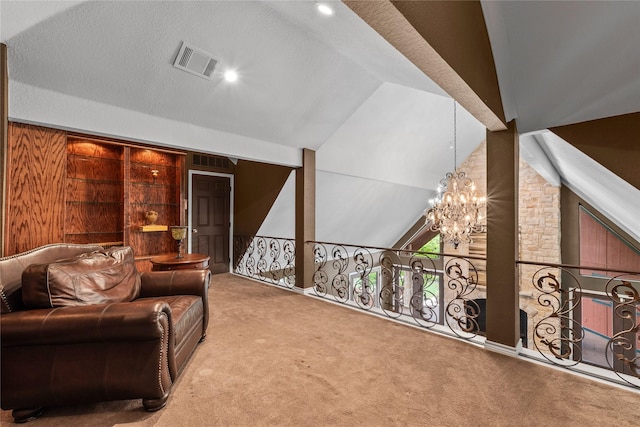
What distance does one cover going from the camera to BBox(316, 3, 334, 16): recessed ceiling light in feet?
7.60

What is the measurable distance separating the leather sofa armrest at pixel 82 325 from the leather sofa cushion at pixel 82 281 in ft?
0.40

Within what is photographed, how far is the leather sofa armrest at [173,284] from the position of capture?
2662 millimetres

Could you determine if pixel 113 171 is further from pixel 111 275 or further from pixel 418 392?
pixel 418 392

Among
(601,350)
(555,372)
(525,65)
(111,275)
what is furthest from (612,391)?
(601,350)

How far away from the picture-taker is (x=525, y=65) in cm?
251

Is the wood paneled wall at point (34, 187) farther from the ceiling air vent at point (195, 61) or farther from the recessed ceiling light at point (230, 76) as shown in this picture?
the recessed ceiling light at point (230, 76)

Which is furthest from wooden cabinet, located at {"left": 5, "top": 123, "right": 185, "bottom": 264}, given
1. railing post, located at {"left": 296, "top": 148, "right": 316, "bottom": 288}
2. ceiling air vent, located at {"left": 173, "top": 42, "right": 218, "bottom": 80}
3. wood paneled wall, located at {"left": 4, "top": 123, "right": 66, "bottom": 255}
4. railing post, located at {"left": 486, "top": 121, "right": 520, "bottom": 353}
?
railing post, located at {"left": 486, "top": 121, "right": 520, "bottom": 353}

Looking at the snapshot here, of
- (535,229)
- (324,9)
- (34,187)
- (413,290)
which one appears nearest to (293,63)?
(324,9)

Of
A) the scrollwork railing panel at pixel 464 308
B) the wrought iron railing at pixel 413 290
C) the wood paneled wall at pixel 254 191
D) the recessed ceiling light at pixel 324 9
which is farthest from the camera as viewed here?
the wood paneled wall at pixel 254 191

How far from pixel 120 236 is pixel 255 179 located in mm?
2437

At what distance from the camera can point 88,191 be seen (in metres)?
3.87

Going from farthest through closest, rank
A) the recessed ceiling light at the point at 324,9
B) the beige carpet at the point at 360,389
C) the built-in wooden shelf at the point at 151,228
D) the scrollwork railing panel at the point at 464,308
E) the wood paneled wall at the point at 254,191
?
the wood paneled wall at the point at 254,191 < the built-in wooden shelf at the point at 151,228 < the scrollwork railing panel at the point at 464,308 < the recessed ceiling light at the point at 324,9 < the beige carpet at the point at 360,389

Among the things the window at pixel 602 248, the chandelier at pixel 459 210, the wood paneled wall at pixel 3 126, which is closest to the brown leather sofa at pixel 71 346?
the wood paneled wall at pixel 3 126

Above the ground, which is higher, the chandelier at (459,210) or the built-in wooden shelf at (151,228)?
the chandelier at (459,210)
